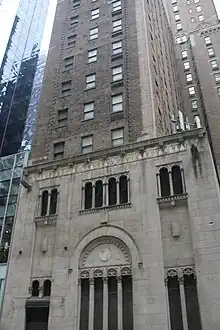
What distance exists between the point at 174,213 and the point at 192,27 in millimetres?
55184

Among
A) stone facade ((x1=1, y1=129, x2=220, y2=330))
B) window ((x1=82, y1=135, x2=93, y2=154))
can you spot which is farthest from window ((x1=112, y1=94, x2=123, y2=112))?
stone facade ((x1=1, y1=129, x2=220, y2=330))

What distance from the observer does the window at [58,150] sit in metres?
26.4

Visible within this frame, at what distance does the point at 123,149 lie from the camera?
2217cm

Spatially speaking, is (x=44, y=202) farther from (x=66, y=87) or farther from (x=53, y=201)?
(x=66, y=87)

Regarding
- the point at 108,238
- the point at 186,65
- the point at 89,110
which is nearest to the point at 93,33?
the point at 89,110

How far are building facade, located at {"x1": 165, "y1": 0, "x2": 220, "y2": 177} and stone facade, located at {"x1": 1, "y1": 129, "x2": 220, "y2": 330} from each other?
65.4ft

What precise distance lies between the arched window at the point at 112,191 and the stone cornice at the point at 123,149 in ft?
Answer: 6.36

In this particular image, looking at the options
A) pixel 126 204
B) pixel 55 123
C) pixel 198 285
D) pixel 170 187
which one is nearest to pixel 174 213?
pixel 170 187

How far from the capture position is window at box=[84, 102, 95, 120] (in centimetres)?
2766

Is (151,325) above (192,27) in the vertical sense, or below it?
below

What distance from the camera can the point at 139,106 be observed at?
84.3 ft

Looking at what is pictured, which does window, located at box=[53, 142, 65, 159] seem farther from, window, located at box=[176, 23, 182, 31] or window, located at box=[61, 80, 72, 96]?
window, located at box=[176, 23, 182, 31]

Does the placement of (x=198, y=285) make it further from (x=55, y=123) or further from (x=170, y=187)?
(x=55, y=123)

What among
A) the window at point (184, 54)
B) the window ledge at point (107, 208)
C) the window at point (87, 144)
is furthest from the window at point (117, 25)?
the window at point (184, 54)
